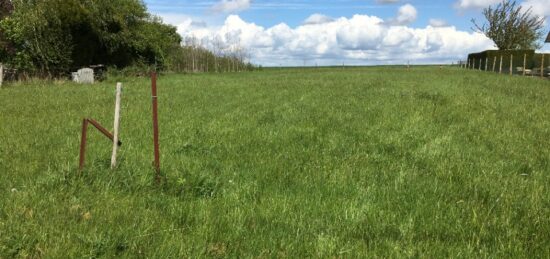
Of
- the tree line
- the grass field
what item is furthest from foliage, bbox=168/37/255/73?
the grass field

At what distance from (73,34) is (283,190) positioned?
108 feet

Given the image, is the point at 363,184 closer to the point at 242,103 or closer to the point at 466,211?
the point at 466,211

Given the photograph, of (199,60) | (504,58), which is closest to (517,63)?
(504,58)

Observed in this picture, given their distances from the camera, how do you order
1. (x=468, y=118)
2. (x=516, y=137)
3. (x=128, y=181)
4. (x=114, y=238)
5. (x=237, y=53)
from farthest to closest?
(x=237, y=53) → (x=468, y=118) → (x=516, y=137) → (x=128, y=181) → (x=114, y=238)

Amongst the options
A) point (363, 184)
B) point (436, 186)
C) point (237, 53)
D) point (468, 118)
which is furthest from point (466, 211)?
point (237, 53)

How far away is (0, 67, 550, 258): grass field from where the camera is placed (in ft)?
15.0

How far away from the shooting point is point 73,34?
35.1 metres

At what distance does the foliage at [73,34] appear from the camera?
32688mm

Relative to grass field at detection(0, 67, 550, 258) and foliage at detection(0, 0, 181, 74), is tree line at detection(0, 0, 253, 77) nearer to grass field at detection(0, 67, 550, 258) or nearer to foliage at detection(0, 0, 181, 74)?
foliage at detection(0, 0, 181, 74)

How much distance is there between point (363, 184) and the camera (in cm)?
664

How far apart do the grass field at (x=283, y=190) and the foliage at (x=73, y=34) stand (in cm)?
2333

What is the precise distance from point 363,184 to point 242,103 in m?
10.6

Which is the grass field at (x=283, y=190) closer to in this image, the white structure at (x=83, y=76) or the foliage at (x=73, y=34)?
Result: the white structure at (x=83, y=76)

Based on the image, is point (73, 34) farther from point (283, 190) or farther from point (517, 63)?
point (517, 63)
